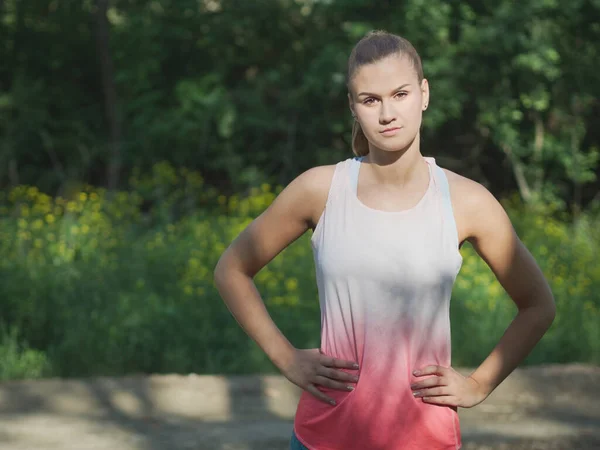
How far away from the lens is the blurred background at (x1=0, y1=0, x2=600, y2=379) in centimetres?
704

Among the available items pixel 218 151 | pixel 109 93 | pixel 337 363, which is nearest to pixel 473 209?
pixel 337 363

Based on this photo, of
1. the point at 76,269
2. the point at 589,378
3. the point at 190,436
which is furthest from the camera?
the point at 76,269

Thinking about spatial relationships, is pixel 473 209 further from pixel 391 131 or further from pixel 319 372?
pixel 319 372

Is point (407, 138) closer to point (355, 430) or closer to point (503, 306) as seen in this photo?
point (355, 430)

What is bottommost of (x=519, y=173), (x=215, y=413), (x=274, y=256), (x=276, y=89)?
(x=215, y=413)

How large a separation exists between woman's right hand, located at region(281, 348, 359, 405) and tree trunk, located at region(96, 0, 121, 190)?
1102cm

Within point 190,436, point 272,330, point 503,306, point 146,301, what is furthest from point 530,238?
point 272,330

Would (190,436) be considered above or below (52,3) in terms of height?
below

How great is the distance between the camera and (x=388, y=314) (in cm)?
192

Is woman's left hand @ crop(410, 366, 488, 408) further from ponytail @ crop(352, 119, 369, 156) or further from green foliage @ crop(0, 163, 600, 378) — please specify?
green foliage @ crop(0, 163, 600, 378)

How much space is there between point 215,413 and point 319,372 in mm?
4380

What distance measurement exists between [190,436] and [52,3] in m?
10.0

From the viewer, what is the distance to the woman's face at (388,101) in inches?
76.1

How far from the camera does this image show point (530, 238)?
32.0 ft
